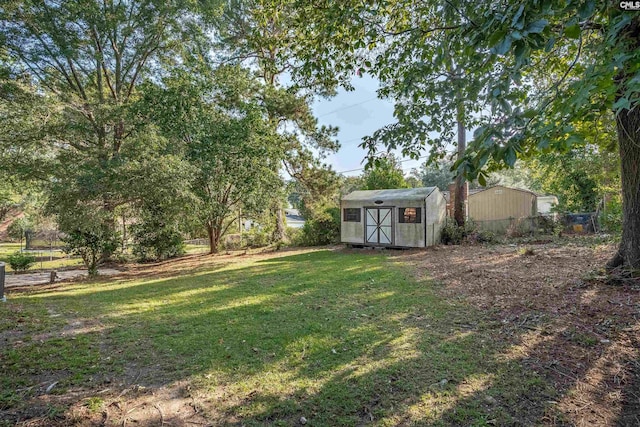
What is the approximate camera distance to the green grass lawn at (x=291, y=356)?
2307mm

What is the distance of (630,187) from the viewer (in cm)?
445

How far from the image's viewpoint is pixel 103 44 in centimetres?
1087

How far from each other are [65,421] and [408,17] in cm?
559

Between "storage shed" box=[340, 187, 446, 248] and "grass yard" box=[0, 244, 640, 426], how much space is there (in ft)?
23.0

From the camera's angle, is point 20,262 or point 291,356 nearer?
point 291,356

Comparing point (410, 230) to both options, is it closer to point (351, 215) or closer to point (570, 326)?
point (351, 215)

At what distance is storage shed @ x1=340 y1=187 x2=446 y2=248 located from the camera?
12.2 m

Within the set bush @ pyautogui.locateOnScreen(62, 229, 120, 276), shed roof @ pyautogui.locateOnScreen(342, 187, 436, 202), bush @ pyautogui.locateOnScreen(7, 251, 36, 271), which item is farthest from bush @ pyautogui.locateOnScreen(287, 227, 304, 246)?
bush @ pyautogui.locateOnScreen(7, 251, 36, 271)

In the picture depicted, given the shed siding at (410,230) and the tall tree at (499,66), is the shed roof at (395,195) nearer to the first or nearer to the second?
the shed siding at (410,230)

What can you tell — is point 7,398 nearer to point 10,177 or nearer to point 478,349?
point 478,349

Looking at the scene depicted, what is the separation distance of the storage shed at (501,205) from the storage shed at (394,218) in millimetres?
3328

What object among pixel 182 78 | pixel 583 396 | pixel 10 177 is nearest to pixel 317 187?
pixel 182 78

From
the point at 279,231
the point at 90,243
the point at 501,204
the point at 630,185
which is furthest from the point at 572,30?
the point at 501,204

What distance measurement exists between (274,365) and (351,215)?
1122 cm
